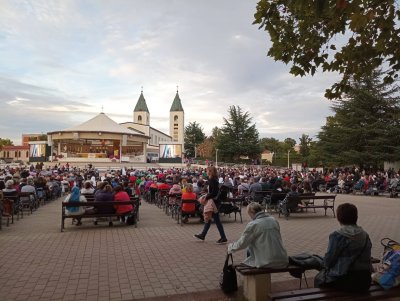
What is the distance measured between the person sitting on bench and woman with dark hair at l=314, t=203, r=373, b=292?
63 centimetres

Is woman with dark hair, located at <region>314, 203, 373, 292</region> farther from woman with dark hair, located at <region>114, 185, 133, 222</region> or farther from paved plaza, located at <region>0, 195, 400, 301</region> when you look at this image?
woman with dark hair, located at <region>114, 185, 133, 222</region>

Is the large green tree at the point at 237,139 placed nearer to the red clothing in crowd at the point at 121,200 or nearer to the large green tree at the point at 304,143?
the large green tree at the point at 304,143

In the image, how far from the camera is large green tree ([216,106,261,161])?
67.1m

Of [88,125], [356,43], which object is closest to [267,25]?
[356,43]

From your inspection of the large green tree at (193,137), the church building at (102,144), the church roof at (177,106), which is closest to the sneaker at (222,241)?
the church building at (102,144)

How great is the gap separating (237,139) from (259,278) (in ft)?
215

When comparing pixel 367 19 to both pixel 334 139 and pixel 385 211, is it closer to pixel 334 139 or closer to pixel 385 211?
pixel 385 211

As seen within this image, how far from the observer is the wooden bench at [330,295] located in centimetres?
350

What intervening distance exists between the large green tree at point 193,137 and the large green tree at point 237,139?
2843 centimetres

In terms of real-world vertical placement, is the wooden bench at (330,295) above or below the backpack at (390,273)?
below

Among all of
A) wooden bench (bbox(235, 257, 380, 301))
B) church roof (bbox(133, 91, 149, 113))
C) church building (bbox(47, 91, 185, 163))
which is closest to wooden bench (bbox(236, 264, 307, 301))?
wooden bench (bbox(235, 257, 380, 301))

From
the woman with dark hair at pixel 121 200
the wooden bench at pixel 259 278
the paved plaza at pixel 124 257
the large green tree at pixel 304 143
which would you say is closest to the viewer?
the wooden bench at pixel 259 278

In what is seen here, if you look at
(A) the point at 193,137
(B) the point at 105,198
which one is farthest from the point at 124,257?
(A) the point at 193,137

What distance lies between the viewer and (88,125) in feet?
190
